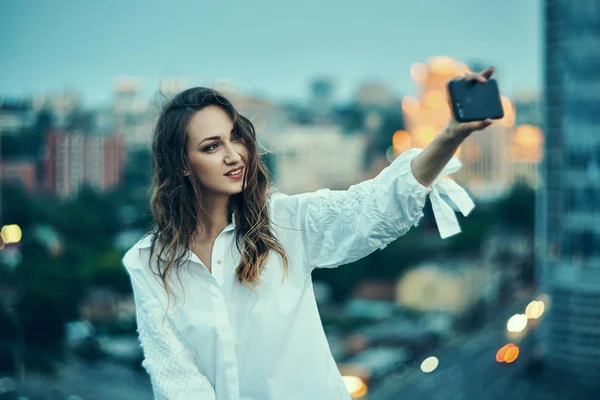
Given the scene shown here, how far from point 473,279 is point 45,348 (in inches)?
415

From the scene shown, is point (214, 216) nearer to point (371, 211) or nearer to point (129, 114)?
point (371, 211)

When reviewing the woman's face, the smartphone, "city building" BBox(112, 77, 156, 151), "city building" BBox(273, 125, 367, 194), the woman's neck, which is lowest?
"city building" BBox(273, 125, 367, 194)

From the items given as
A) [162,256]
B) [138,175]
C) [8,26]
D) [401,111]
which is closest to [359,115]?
[401,111]

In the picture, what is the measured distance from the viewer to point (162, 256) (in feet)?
2.41

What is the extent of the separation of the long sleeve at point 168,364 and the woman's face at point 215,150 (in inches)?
5.4

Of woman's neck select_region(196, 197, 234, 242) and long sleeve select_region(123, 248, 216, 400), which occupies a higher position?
woman's neck select_region(196, 197, 234, 242)

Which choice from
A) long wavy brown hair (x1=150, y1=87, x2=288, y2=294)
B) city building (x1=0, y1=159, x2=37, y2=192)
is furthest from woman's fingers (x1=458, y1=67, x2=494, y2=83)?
city building (x1=0, y1=159, x2=37, y2=192)

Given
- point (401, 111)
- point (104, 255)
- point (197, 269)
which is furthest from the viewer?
point (401, 111)

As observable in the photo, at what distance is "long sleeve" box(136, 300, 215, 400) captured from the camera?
0.70 metres

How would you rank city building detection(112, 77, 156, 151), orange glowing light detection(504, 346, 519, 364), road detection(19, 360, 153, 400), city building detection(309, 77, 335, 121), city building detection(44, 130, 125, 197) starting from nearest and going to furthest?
orange glowing light detection(504, 346, 519, 364) < road detection(19, 360, 153, 400) < city building detection(44, 130, 125, 197) < city building detection(112, 77, 156, 151) < city building detection(309, 77, 335, 121)

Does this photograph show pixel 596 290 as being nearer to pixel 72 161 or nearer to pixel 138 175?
pixel 138 175

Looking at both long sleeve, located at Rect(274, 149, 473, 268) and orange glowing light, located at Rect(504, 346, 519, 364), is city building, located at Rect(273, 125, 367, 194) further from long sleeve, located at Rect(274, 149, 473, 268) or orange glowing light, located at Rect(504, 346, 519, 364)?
long sleeve, located at Rect(274, 149, 473, 268)

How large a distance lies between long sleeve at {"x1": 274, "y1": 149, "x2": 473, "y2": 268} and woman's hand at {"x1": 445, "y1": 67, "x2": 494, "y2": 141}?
0.16ft

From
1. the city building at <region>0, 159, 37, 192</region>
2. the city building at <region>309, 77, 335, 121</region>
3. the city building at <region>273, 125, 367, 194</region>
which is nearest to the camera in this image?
the city building at <region>0, 159, 37, 192</region>
